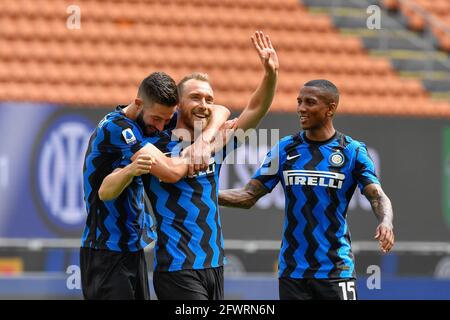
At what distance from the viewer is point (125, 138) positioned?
600 cm

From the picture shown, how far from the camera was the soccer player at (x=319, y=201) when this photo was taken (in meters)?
6.55

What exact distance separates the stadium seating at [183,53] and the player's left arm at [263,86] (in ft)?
20.1

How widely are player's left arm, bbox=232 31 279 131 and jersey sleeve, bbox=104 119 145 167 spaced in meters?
0.67

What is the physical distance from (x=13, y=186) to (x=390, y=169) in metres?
4.32

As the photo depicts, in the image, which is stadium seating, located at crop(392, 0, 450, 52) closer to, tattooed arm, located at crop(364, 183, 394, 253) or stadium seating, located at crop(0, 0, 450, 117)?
stadium seating, located at crop(0, 0, 450, 117)

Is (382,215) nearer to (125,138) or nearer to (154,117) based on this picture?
(154,117)

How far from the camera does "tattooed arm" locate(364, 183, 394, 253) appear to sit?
19.9 ft

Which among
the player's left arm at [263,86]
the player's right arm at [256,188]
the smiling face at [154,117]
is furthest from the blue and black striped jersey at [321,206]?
the smiling face at [154,117]

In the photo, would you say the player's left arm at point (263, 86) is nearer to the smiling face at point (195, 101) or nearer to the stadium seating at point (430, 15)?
the smiling face at point (195, 101)

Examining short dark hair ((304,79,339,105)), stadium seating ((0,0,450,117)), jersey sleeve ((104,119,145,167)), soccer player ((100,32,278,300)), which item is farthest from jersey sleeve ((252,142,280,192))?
stadium seating ((0,0,450,117))

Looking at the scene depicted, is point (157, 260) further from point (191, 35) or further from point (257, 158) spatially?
point (191, 35)

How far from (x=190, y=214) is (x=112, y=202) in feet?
1.78

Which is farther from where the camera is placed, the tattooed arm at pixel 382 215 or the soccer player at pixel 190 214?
the tattooed arm at pixel 382 215

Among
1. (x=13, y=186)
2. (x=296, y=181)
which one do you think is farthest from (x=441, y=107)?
(x=296, y=181)
